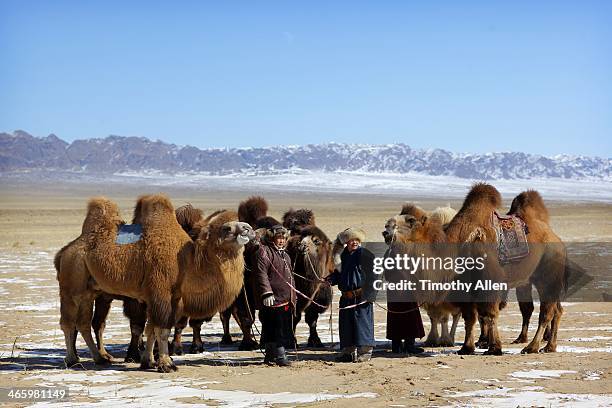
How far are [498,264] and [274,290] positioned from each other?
8.88ft

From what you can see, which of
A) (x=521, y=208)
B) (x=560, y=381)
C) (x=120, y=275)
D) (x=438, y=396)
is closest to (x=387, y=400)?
(x=438, y=396)

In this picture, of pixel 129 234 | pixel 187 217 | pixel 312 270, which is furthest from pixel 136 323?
pixel 312 270

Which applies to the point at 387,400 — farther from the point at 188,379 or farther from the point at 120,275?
the point at 120,275

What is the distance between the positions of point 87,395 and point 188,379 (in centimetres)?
112

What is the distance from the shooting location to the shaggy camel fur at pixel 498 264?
360 inches

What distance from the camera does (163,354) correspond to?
330 inches

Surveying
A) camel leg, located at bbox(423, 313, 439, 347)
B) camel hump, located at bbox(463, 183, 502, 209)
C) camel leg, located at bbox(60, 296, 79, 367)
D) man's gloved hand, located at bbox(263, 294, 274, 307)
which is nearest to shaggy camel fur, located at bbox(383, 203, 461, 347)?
camel leg, located at bbox(423, 313, 439, 347)

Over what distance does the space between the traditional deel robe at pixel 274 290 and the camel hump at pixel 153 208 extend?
3.87ft

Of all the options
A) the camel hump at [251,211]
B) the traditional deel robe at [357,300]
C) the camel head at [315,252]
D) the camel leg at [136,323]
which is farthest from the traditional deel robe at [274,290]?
the camel hump at [251,211]

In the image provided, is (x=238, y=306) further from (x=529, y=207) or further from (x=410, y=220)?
(x=529, y=207)

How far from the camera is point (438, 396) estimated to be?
7008 mm

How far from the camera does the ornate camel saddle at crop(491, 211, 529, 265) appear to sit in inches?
368

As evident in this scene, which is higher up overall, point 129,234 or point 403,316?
point 129,234

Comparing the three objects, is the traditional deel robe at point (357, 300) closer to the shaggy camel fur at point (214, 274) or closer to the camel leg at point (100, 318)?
the shaggy camel fur at point (214, 274)
